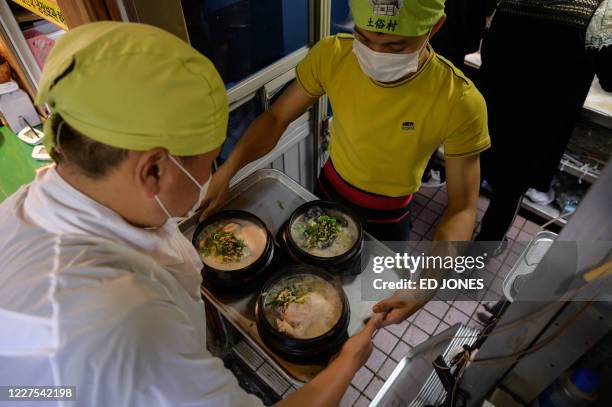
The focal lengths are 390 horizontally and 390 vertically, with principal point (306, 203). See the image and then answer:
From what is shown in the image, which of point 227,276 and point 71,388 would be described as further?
point 227,276

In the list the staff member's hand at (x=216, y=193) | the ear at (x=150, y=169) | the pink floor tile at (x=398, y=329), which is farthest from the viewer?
the pink floor tile at (x=398, y=329)

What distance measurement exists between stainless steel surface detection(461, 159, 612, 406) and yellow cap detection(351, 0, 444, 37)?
0.93m

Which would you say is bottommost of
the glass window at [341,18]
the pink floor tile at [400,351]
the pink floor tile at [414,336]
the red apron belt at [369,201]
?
the pink floor tile at [400,351]

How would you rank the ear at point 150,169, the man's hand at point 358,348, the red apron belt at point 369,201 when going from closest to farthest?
1. the ear at point 150,169
2. the man's hand at point 358,348
3. the red apron belt at point 369,201

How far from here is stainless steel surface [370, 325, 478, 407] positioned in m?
1.85

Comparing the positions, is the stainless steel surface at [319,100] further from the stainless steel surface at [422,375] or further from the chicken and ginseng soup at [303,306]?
the stainless steel surface at [422,375]

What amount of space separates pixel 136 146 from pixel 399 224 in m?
1.57

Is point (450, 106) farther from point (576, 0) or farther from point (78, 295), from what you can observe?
point (78, 295)

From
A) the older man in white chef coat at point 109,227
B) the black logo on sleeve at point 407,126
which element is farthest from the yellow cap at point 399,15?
the older man in white chef coat at point 109,227

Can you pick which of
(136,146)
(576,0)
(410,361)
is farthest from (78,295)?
(576,0)

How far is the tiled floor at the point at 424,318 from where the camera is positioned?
2684 millimetres

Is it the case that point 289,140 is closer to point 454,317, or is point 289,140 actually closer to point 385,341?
point 385,341

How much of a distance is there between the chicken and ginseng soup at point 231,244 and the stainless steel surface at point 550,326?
3.25ft

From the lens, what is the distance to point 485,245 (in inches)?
131
